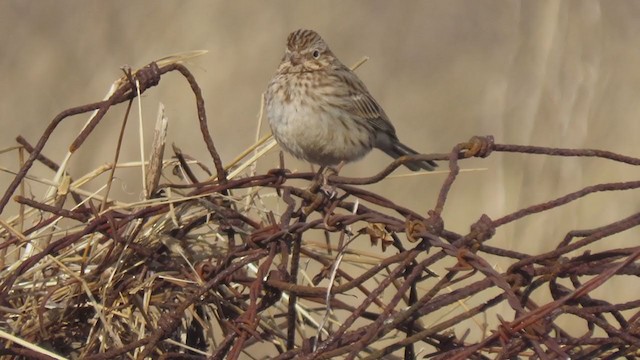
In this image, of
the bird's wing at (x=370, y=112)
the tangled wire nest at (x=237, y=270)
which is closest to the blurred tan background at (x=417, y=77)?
the bird's wing at (x=370, y=112)

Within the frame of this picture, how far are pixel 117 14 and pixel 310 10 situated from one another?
872 mm

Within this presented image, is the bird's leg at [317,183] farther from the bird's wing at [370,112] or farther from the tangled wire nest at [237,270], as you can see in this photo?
the bird's wing at [370,112]

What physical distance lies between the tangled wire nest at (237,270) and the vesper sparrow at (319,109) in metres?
1.19

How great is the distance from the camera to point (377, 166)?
6012 millimetres

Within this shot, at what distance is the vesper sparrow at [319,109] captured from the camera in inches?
174

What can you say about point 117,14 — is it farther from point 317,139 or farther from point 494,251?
point 494,251

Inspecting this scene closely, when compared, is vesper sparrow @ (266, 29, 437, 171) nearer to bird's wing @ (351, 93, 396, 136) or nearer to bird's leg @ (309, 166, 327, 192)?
bird's wing @ (351, 93, 396, 136)

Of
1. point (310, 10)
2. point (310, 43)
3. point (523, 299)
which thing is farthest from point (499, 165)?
point (523, 299)

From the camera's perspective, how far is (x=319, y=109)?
14.9ft

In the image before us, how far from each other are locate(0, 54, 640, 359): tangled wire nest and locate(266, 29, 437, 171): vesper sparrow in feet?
3.92

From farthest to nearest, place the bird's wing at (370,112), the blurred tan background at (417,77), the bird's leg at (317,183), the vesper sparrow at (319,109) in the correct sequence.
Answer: the blurred tan background at (417,77) → the bird's wing at (370,112) → the vesper sparrow at (319,109) → the bird's leg at (317,183)

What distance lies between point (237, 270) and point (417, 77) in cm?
353

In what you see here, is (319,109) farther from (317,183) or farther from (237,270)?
(237,270)

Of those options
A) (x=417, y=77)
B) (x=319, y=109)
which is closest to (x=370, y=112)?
(x=319, y=109)
